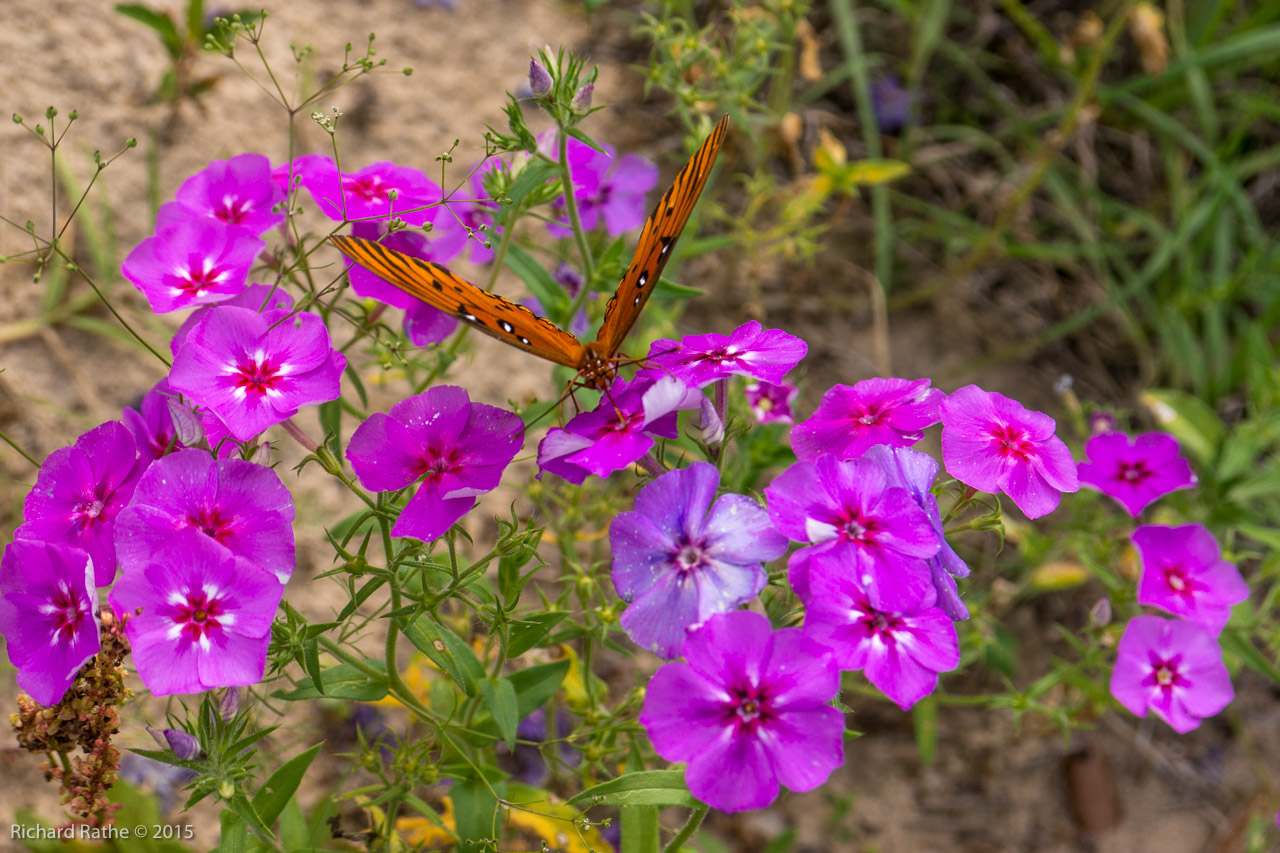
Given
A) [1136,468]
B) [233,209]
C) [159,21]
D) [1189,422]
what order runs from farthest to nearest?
[1189,422]
[159,21]
[1136,468]
[233,209]

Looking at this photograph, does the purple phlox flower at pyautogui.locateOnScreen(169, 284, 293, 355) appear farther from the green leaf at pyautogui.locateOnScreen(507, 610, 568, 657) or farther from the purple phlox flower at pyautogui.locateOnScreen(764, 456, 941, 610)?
the purple phlox flower at pyautogui.locateOnScreen(764, 456, 941, 610)

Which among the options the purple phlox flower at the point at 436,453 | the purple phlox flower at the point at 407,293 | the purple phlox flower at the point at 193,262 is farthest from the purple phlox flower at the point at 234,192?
the purple phlox flower at the point at 436,453

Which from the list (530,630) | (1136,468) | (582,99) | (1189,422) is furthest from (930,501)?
(1189,422)

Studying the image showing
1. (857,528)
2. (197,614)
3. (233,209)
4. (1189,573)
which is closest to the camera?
(197,614)

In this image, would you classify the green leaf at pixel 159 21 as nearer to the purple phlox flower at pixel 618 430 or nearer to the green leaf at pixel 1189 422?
the purple phlox flower at pixel 618 430

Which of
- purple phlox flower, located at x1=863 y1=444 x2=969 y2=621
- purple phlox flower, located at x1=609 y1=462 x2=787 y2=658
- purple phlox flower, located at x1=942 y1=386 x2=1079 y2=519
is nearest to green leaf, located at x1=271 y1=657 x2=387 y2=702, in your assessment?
purple phlox flower, located at x1=609 y1=462 x2=787 y2=658

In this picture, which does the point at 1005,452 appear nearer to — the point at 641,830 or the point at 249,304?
the point at 641,830
